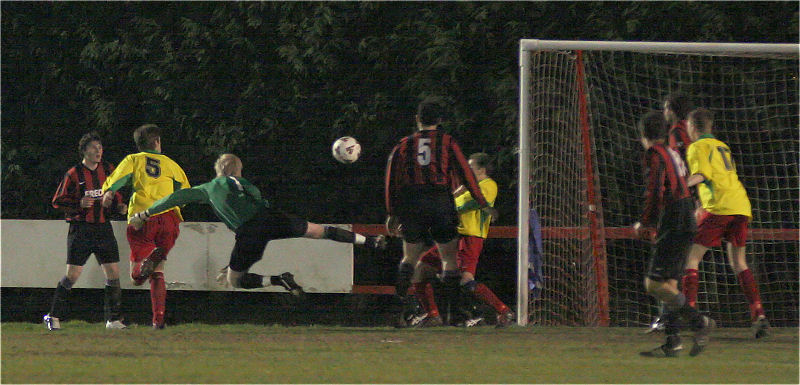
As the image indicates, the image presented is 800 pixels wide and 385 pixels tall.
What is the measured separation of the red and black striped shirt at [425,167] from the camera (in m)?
10.2

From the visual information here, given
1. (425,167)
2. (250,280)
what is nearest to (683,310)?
(425,167)

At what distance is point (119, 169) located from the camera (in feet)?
35.7

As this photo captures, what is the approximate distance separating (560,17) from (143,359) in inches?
278

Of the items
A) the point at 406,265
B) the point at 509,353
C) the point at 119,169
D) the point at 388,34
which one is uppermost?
the point at 388,34

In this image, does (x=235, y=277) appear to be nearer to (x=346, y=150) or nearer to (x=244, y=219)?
(x=244, y=219)

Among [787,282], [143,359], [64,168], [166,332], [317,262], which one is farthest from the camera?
[64,168]

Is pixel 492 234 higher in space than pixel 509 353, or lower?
higher

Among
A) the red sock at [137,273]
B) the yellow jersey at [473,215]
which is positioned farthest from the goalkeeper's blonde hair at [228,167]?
the yellow jersey at [473,215]

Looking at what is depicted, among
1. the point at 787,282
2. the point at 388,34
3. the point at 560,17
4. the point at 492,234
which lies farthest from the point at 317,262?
the point at 787,282

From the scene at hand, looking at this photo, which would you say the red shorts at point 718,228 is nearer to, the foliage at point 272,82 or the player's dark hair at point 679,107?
the player's dark hair at point 679,107

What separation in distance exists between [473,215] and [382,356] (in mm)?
2883

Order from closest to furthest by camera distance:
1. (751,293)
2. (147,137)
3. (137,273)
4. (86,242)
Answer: (751,293)
(137,273)
(147,137)
(86,242)

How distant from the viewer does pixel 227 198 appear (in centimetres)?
1030

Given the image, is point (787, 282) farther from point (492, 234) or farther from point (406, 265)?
point (406, 265)
